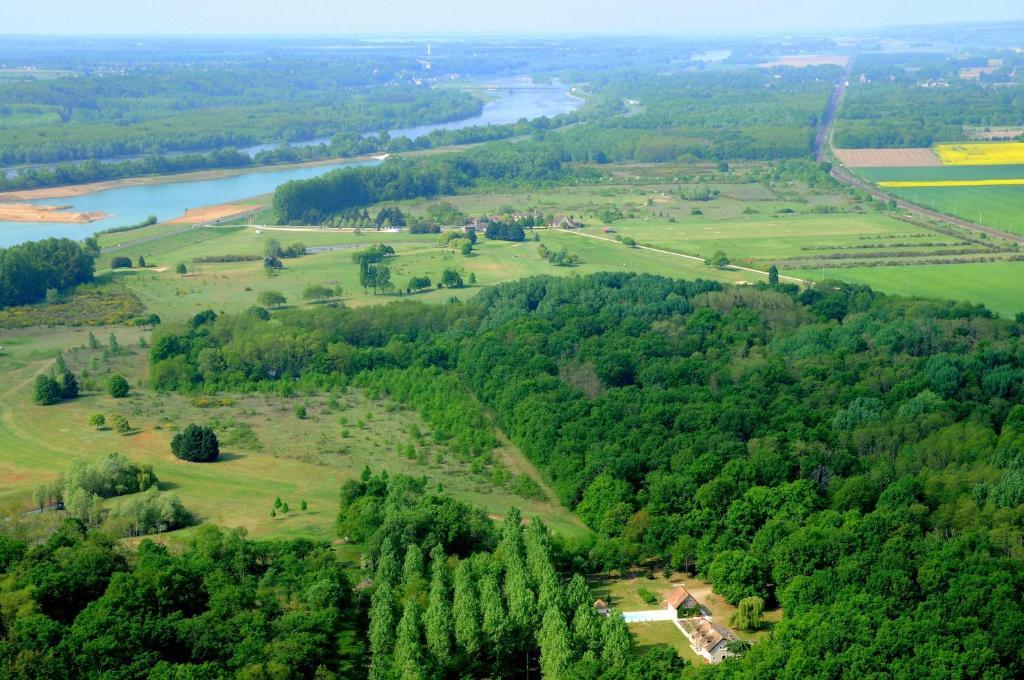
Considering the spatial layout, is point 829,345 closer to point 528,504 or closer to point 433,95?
point 528,504

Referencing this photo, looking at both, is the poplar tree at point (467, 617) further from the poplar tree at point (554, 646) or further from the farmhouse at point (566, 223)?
the farmhouse at point (566, 223)

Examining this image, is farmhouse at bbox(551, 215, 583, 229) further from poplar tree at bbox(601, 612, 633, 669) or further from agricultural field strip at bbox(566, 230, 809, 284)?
poplar tree at bbox(601, 612, 633, 669)

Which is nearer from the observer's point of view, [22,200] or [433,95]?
[22,200]

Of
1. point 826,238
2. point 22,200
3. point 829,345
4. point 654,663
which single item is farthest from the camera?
point 22,200

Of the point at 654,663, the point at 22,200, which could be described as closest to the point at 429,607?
the point at 654,663

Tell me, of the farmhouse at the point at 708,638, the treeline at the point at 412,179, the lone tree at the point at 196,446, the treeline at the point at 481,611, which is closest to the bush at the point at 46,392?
the lone tree at the point at 196,446

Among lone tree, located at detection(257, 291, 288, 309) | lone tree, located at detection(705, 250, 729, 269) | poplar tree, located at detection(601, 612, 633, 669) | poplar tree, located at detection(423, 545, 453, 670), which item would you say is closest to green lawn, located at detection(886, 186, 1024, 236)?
lone tree, located at detection(705, 250, 729, 269)
